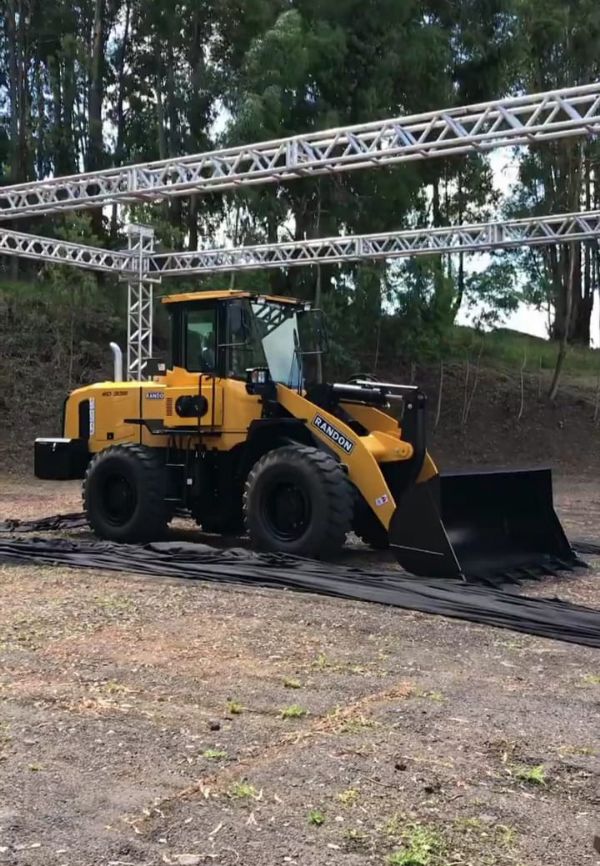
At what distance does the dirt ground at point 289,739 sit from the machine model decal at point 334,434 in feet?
7.04

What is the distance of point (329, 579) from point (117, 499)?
3.54 metres

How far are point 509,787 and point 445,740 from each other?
1.77 ft

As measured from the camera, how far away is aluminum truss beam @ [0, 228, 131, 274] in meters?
16.6

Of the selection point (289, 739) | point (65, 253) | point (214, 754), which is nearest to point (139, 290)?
point (65, 253)

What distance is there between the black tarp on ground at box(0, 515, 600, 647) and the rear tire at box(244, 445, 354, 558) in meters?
0.29

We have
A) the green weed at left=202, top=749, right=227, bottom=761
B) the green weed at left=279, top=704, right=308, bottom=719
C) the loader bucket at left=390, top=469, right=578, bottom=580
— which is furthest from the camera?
the loader bucket at left=390, top=469, right=578, bottom=580

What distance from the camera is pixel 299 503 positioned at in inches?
340

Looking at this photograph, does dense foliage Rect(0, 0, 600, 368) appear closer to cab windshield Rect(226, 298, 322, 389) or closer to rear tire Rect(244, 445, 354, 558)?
cab windshield Rect(226, 298, 322, 389)

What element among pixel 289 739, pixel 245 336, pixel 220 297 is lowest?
pixel 289 739

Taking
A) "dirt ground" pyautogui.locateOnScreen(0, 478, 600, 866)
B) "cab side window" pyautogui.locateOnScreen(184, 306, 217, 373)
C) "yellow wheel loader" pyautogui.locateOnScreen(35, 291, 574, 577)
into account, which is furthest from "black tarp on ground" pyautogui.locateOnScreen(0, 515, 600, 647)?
"cab side window" pyautogui.locateOnScreen(184, 306, 217, 373)

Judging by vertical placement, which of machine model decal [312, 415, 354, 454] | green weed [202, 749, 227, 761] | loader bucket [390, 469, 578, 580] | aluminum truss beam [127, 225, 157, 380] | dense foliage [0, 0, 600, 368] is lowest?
green weed [202, 749, 227, 761]

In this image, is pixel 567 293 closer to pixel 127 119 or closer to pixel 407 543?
pixel 127 119

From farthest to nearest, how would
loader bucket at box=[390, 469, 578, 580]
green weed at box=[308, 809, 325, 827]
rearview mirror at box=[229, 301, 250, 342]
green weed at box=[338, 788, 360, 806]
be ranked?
rearview mirror at box=[229, 301, 250, 342]
loader bucket at box=[390, 469, 578, 580]
green weed at box=[338, 788, 360, 806]
green weed at box=[308, 809, 325, 827]

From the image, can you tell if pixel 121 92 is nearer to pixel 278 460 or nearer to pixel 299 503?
pixel 278 460
